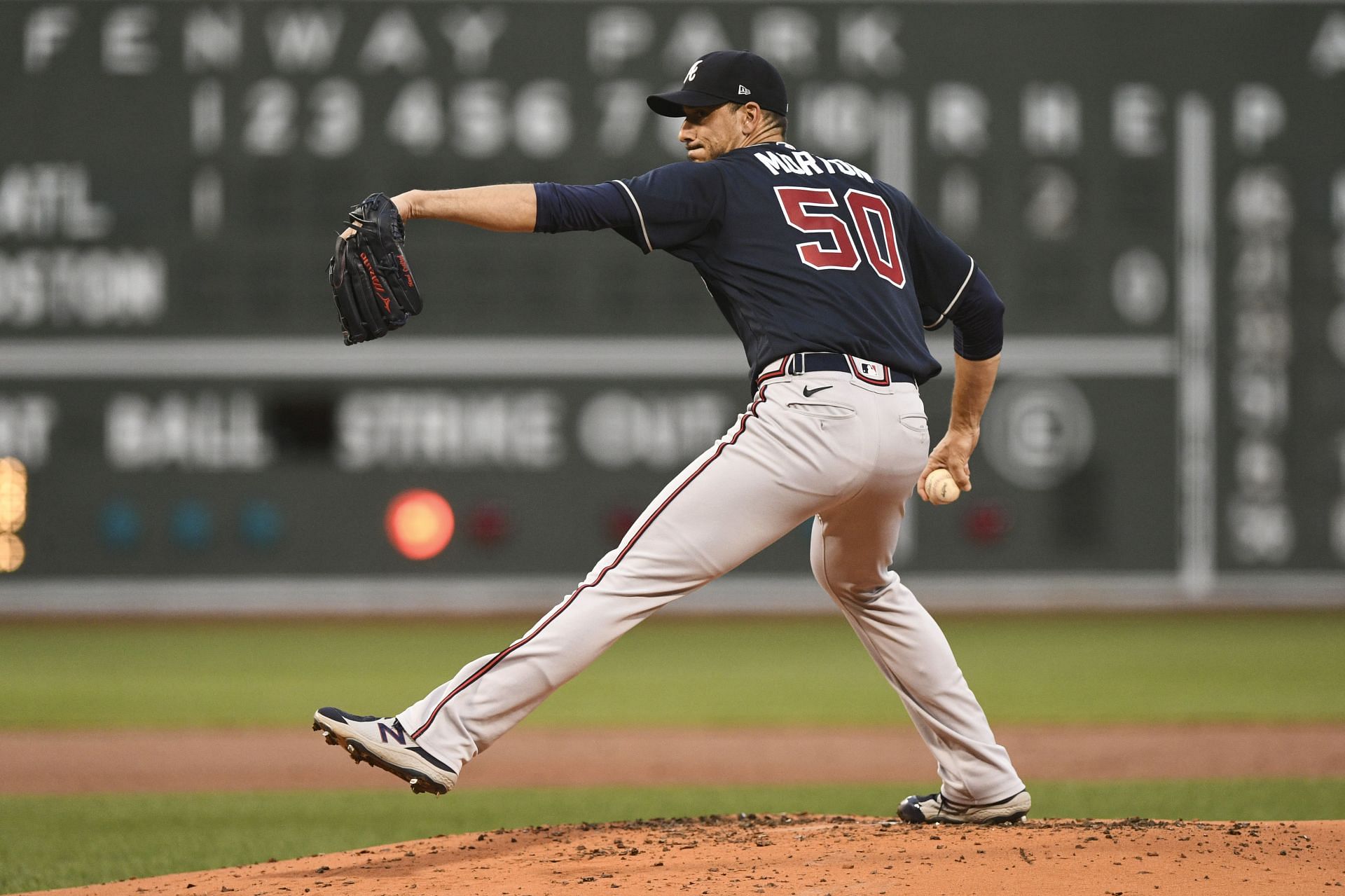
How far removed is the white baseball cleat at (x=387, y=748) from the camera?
298 centimetres

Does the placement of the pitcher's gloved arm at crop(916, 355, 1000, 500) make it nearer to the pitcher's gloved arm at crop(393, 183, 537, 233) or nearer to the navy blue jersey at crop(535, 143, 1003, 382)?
the navy blue jersey at crop(535, 143, 1003, 382)

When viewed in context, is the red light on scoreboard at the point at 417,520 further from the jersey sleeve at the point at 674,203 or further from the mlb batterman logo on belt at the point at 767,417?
the jersey sleeve at the point at 674,203

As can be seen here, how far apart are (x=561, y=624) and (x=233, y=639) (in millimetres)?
9114

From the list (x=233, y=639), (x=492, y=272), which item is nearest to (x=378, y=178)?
(x=492, y=272)

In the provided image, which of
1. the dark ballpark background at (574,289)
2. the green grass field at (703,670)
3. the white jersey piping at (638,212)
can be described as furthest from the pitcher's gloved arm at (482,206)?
the dark ballpark background at (574,289)

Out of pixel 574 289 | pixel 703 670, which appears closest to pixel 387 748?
pixel 703 670

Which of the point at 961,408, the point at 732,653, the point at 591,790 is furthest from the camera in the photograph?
the point at 732,653

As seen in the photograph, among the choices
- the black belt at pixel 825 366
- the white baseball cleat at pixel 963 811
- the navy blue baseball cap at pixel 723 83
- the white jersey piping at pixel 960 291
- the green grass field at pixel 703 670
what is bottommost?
the green grass field at pixel 703 670

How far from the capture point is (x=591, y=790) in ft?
18.0

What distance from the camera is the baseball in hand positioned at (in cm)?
342

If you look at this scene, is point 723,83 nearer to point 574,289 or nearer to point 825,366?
point 825,366

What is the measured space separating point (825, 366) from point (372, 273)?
91 centimetres

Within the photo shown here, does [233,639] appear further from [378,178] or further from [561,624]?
[561,624]

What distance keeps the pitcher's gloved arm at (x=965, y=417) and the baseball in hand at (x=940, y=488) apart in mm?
100
